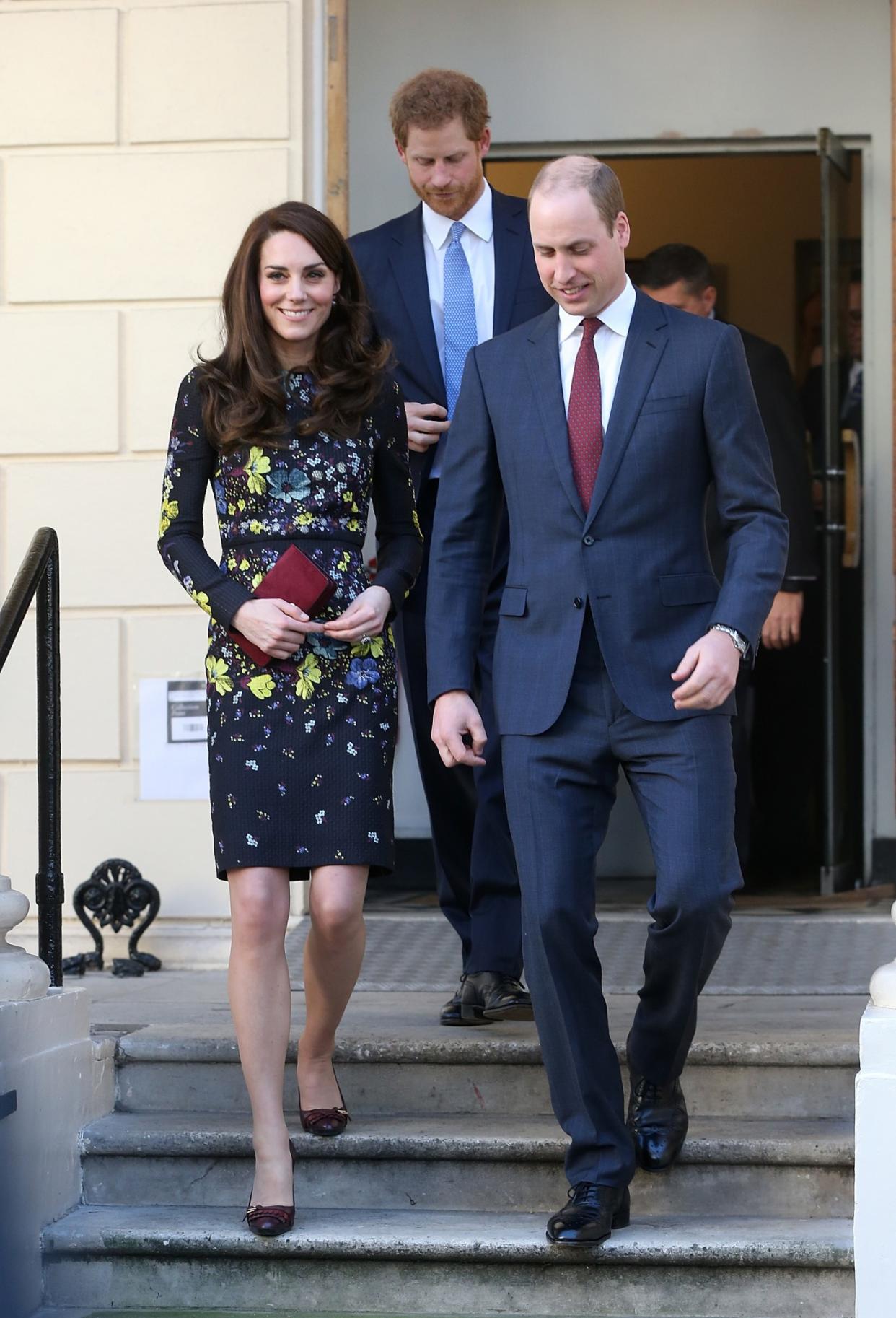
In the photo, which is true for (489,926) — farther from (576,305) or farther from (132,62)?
(132,62)

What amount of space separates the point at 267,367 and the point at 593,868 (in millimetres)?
1121

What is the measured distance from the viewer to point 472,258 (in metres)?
4.00

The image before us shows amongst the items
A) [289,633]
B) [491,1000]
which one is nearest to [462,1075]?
[491,1000]

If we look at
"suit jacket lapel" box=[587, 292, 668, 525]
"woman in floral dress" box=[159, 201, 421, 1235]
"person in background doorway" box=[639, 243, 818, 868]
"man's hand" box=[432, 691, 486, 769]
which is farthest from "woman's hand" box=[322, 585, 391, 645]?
"person in background doorway" box=[639, 243, 818, 868]

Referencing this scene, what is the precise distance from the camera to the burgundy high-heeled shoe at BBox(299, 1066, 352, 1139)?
11.5ft

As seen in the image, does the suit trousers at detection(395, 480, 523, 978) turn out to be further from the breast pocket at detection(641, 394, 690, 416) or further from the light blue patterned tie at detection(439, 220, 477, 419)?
the breast pocket at detection(641, 394, 690, 416)

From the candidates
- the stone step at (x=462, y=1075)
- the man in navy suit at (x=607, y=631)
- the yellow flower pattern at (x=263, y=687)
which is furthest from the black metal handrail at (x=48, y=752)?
the man in navy suit at (x=607, y=631)

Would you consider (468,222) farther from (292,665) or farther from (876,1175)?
(876,1175)

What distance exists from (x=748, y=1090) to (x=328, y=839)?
3.39ft

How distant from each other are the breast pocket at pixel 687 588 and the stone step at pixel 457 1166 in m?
1.05

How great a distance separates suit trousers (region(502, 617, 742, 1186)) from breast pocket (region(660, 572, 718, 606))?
0.14m

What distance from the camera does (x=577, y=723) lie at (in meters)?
3.08

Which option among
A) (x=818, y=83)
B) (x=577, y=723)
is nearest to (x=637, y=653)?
(x=577, y=723)

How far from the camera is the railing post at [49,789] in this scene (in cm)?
376
